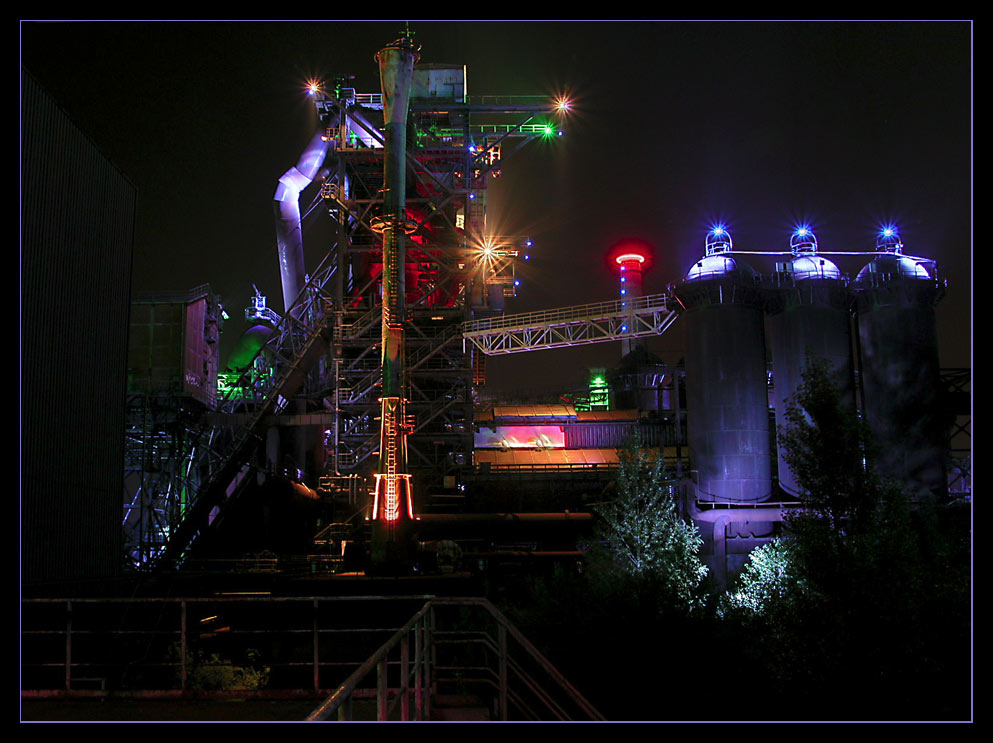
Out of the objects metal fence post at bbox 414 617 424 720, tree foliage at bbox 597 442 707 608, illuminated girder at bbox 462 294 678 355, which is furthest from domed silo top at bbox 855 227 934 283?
metal fence post at bbox 414 617 424 720

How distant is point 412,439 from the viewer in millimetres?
44031

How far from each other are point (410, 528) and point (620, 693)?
15772 millimetres

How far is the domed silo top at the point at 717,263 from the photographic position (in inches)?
1522

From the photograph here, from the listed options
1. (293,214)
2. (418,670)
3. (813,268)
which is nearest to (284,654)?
(418,670)

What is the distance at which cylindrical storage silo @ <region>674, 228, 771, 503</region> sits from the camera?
1453 inches

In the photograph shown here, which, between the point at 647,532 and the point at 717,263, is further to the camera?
the point at 717,263

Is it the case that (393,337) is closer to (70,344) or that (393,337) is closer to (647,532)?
(70,344)

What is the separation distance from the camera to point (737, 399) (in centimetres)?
3750

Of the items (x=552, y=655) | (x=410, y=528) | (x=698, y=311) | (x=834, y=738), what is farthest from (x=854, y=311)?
(x=834, y=738)

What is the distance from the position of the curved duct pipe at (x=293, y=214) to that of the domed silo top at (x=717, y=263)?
26.5 m

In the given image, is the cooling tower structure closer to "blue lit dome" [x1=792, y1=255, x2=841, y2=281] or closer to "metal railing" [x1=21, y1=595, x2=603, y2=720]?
"blue lit dome" [x1=792, y1=255, x2=841, y2=281]

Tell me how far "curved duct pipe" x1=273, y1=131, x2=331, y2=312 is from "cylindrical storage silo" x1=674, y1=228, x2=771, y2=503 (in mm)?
27638

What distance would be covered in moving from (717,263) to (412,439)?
60.8 ft

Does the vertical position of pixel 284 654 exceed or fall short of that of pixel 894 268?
it falls short
